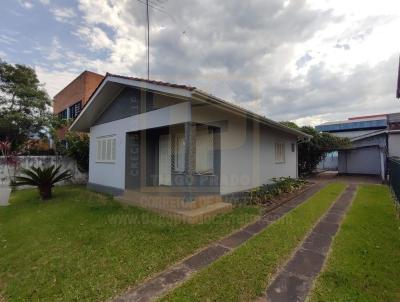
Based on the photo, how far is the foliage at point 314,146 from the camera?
733 inches

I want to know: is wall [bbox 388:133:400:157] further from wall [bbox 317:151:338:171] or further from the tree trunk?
the tree trunk

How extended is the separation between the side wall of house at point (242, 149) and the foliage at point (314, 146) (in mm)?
7779

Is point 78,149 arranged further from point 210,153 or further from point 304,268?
point 304,268

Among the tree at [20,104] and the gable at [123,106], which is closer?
the gable at [123,106]

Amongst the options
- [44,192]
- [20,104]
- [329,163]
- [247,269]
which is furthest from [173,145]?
[329,163]

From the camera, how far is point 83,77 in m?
20.5

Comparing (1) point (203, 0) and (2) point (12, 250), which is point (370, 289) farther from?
(1) point (203, 0)

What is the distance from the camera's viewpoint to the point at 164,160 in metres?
9.81

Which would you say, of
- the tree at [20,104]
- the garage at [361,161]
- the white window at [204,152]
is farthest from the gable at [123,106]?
the garage at [361,161]

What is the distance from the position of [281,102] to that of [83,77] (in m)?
17.8

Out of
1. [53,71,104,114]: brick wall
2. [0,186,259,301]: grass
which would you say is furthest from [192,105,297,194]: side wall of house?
[53,71,104,114]: brick wall

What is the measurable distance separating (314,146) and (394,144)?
5.22 metres

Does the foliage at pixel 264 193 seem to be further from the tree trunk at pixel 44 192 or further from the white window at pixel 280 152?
the tree trunk at pixel 44 192

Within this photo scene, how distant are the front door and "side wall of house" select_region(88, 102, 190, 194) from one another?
1519mm
